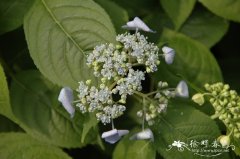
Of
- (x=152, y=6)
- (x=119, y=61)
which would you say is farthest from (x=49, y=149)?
(x=152, y=6)

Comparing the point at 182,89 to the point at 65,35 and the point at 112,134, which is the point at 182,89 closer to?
the point at 112,134

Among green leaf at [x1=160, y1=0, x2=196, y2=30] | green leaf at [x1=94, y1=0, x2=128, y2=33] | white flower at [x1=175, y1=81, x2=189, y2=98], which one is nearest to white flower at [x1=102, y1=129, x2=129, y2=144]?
white flower at [x1=175, y1=81, x2=189, y2=98]

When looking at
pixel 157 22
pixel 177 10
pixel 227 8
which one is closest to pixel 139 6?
pixel 157 22

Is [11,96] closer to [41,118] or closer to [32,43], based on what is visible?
[41,118]

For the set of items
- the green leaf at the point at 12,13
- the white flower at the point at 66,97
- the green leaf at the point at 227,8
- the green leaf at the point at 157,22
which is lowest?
the green leaf at the point at 157,22

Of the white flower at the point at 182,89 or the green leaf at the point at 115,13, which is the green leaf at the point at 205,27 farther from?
the white flower at the point at 182,89

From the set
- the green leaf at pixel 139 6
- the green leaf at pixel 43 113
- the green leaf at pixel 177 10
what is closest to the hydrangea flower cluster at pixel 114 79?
the green leaf at pixel 43 113

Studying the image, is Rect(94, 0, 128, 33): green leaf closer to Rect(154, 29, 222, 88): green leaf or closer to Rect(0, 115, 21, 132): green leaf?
Rect(154, 29, 222, 88): green leaf
